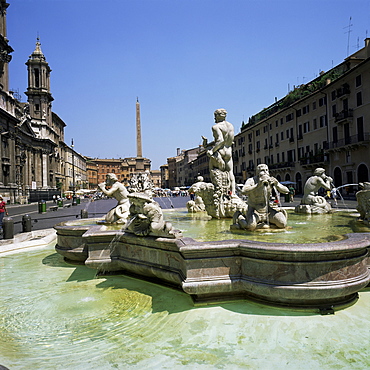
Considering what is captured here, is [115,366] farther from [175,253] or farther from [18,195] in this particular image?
[18,195]

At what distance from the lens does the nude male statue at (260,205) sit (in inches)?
232

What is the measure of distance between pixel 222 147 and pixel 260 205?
356cm

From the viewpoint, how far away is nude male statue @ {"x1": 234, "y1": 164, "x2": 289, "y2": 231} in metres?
5.89

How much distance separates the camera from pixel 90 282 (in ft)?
17.8

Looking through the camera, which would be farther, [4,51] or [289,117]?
[289,117]

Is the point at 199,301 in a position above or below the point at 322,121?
below

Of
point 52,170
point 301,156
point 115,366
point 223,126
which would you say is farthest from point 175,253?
point 52,170

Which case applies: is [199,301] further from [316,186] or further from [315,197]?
[315,197]

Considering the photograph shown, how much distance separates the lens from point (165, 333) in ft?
11.5

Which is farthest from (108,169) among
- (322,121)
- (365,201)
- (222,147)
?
(365,201)

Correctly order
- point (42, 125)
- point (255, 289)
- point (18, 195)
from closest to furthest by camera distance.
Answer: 1. point (255, 289)
2. point (18, 195)
3. point (42, 125)

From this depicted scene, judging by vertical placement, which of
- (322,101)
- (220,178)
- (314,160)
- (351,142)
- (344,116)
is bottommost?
(220,178)

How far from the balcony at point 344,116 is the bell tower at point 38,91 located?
52374 mm

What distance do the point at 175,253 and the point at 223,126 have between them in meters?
5.55
